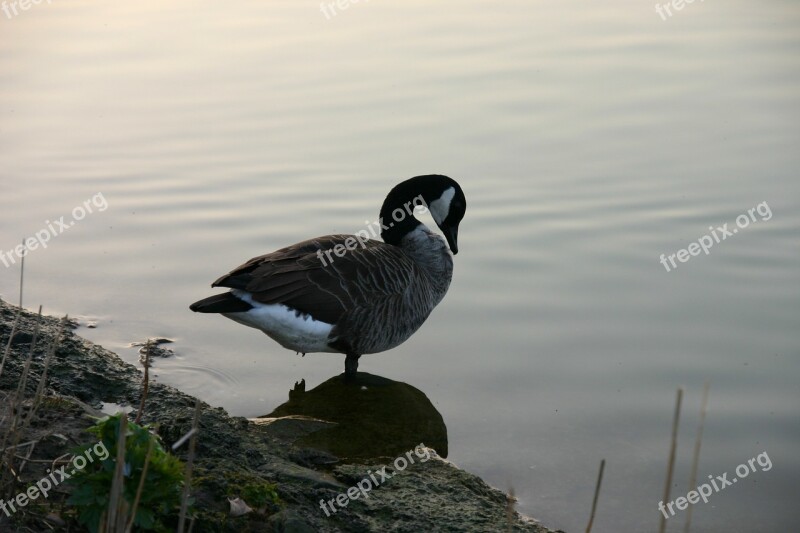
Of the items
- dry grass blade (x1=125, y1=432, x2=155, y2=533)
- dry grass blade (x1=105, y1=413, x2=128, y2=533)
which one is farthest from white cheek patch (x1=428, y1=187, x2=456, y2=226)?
dry grass blade (x1=105, y1=413, x2=128, y2=533)

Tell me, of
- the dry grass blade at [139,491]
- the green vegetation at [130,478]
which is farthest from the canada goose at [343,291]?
the dry grass blade at [139,491]

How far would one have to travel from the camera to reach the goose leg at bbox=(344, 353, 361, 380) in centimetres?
713

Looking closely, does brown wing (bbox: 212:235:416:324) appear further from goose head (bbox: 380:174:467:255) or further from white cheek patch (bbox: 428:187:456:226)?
white cheek patch (bbox: 428:187:456:226)

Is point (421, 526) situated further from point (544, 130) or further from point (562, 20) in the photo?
point (562, 20)

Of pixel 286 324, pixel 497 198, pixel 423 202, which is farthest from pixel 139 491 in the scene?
pixel 497 198

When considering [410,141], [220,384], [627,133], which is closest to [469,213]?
[410,141]

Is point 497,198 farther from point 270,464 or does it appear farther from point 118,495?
point 118,495

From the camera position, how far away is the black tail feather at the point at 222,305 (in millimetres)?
6359

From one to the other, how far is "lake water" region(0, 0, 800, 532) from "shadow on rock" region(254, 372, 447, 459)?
0.52 ft

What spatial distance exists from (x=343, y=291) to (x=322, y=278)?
7.1 inches

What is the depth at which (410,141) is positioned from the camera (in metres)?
10.4

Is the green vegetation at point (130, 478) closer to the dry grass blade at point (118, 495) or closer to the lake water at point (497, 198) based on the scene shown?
the dry grass blade at point (118, 495)

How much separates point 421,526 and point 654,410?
2334 millimetres

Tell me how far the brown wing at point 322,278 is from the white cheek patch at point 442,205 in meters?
0.79
